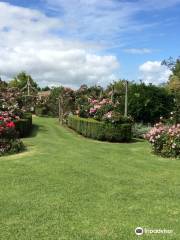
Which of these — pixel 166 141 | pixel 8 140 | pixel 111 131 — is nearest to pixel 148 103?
pixel 111 131

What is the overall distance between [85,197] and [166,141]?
6.25m

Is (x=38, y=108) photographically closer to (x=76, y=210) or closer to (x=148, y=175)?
Result: (x=148, y=175)

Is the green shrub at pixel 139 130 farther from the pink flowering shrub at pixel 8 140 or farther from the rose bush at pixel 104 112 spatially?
the pink flowering shrub at pixel 8 140

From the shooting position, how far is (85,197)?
6.76m

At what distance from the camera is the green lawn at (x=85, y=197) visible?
17.4ft

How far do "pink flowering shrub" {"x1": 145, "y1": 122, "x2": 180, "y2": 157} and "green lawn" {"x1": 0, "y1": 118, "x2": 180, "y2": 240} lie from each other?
1369 mm

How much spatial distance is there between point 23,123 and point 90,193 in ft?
36.2

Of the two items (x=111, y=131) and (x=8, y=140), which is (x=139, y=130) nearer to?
(x=111, y=131)

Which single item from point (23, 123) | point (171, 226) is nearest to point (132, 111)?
point (23, 123)

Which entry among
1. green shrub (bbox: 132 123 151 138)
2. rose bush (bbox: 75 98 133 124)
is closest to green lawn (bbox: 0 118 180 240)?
rose bush (bbox: 75 98 133 124)

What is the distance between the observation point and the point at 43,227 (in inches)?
211

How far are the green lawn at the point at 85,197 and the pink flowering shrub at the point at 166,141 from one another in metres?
1.37

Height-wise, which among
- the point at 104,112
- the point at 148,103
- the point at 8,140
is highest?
the point at 148,103

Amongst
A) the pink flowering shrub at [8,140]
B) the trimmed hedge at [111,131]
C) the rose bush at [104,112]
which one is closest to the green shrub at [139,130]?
the rose bush at [104,112]
